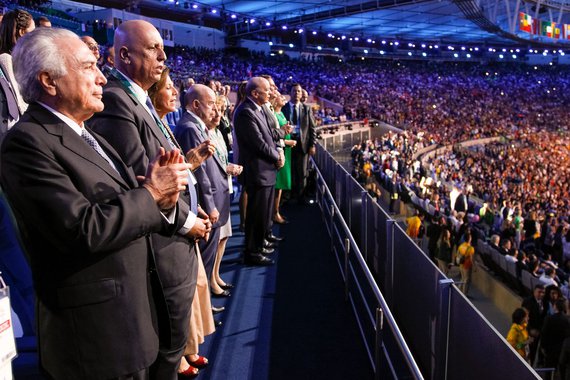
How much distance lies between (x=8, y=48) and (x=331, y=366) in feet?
7.83

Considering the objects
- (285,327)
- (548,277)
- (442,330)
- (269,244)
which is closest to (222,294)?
(285,327)

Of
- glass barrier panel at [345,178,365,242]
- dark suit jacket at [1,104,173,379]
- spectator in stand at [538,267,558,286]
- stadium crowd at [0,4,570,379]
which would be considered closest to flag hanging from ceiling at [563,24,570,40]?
stadium crowd at [0,4,570,379]

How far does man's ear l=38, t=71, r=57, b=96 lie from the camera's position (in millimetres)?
1482

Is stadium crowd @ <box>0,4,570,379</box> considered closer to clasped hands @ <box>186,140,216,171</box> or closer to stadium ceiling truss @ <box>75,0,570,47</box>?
clasped hands @ <box>186,140,216,171</box>

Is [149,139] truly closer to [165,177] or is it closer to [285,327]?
[165,177]

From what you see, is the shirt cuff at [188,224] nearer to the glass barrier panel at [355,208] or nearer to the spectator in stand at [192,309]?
the spectator in stand at [192,309]

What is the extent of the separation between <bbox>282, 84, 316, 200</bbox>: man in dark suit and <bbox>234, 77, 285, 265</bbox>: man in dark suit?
217 cm

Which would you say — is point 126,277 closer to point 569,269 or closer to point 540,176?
point 569,269

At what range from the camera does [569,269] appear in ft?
30.0

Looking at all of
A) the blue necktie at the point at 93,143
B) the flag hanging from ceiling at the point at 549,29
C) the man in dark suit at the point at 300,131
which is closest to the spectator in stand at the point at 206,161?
the blue necktie at the point at 93,143

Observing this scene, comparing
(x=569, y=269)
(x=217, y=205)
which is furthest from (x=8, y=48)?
(x=569, y=269)

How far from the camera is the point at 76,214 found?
1372 mm

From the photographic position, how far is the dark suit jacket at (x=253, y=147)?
4.43 m

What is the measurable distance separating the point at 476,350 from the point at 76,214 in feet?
5.06
